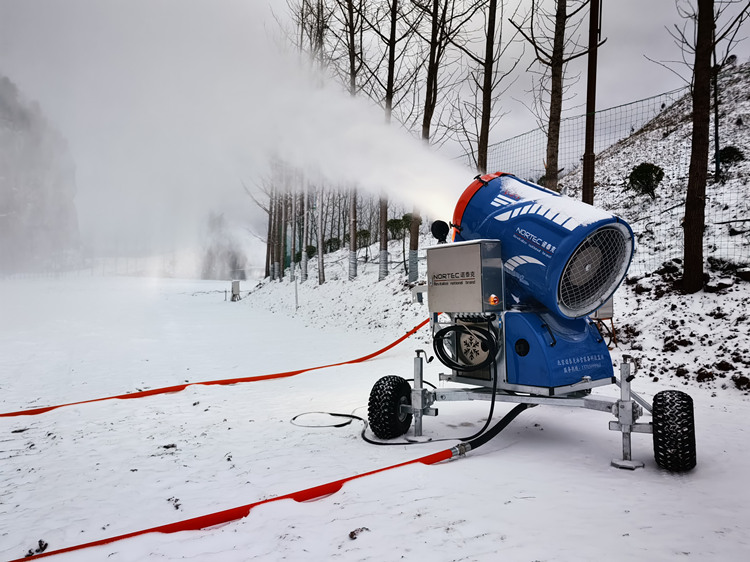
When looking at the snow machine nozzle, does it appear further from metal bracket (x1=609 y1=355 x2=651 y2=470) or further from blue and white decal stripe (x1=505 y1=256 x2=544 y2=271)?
metal bracket (x1=609 y1=355 x2=651 y2=470)

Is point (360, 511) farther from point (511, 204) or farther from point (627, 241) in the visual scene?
point (627, 241)

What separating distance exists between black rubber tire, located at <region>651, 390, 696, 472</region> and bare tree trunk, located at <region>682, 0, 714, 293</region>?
16.0 feet

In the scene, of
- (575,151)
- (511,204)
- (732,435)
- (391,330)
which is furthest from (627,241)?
(575,151)

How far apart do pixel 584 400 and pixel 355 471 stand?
1881mm

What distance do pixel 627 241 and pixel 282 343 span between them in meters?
8.82

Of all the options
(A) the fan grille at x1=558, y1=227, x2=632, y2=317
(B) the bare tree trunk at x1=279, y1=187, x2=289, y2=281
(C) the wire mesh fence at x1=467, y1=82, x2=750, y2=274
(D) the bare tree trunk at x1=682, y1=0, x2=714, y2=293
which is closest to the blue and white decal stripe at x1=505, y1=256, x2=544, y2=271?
(A) the fan grille at x1=558, y1=227, x2=632, y2=317

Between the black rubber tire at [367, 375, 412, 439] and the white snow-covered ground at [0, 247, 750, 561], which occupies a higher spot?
the black rubber tire at [367, 375, 412, 439]

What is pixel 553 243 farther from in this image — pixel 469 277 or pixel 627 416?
pixel 627 416

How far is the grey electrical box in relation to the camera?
404 cm

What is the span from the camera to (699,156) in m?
7.23

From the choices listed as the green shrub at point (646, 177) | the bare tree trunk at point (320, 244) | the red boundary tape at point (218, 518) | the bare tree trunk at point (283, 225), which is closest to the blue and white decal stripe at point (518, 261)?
the red boundary tape at point (218, 518)

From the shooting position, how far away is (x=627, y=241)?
13.5ft

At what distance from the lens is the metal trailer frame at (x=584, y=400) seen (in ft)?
11.5

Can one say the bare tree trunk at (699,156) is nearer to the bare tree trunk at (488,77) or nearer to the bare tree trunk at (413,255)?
the bare tree trunk at (488,77)
